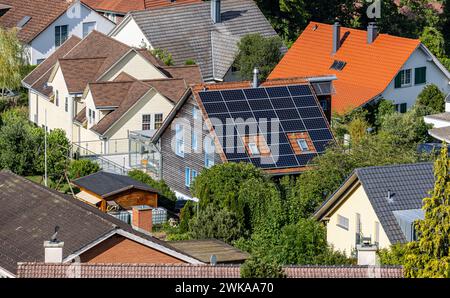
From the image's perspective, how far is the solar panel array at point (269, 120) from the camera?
4900 centimetres

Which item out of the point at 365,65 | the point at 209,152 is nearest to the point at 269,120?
Answer: the point at 209,152

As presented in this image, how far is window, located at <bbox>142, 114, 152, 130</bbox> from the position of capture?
56312 millimetres

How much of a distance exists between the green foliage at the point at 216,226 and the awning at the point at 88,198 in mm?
5469

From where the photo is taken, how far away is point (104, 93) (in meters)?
57.1

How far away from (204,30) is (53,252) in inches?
1662

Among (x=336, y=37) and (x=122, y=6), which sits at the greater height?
(x=122, y=6)

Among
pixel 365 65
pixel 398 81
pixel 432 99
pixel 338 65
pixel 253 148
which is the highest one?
pixel 338 65

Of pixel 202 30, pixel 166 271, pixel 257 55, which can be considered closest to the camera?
pixel 166 271

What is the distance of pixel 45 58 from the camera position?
7144 cm

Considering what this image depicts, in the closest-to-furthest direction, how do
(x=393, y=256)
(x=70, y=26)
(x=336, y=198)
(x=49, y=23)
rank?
(x=393, y=256), (x=336, y=198), (x=49, y=23), (x=70, y=26)

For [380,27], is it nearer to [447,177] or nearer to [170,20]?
[170,20]

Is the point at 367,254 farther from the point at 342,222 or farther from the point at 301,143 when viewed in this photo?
the point at 301,143
